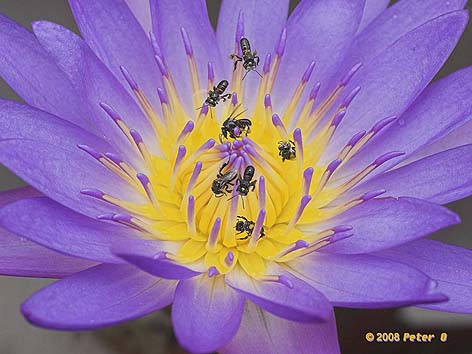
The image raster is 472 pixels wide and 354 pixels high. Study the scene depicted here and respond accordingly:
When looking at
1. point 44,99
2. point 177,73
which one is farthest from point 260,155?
point 44,99

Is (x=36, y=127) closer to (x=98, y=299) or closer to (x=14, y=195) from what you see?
(x=14, y=195)

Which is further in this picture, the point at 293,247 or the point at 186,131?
the point at 186,131

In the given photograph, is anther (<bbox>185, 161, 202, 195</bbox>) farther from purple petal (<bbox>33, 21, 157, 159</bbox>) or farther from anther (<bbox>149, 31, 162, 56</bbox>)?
anther (<bbox>149, 31, 162, 56</bbox>)

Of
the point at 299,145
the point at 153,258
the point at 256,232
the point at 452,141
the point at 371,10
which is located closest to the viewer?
the point at 153,258

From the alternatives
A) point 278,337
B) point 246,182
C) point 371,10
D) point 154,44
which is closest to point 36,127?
point 154,44

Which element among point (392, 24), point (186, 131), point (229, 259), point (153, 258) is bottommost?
point (153, 258)

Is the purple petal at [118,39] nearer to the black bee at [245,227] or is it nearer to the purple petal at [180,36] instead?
the purple petal at [180,36]

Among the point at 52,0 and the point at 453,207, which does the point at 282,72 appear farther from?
the point at 52,0

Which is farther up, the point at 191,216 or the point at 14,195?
the point at 191,216
